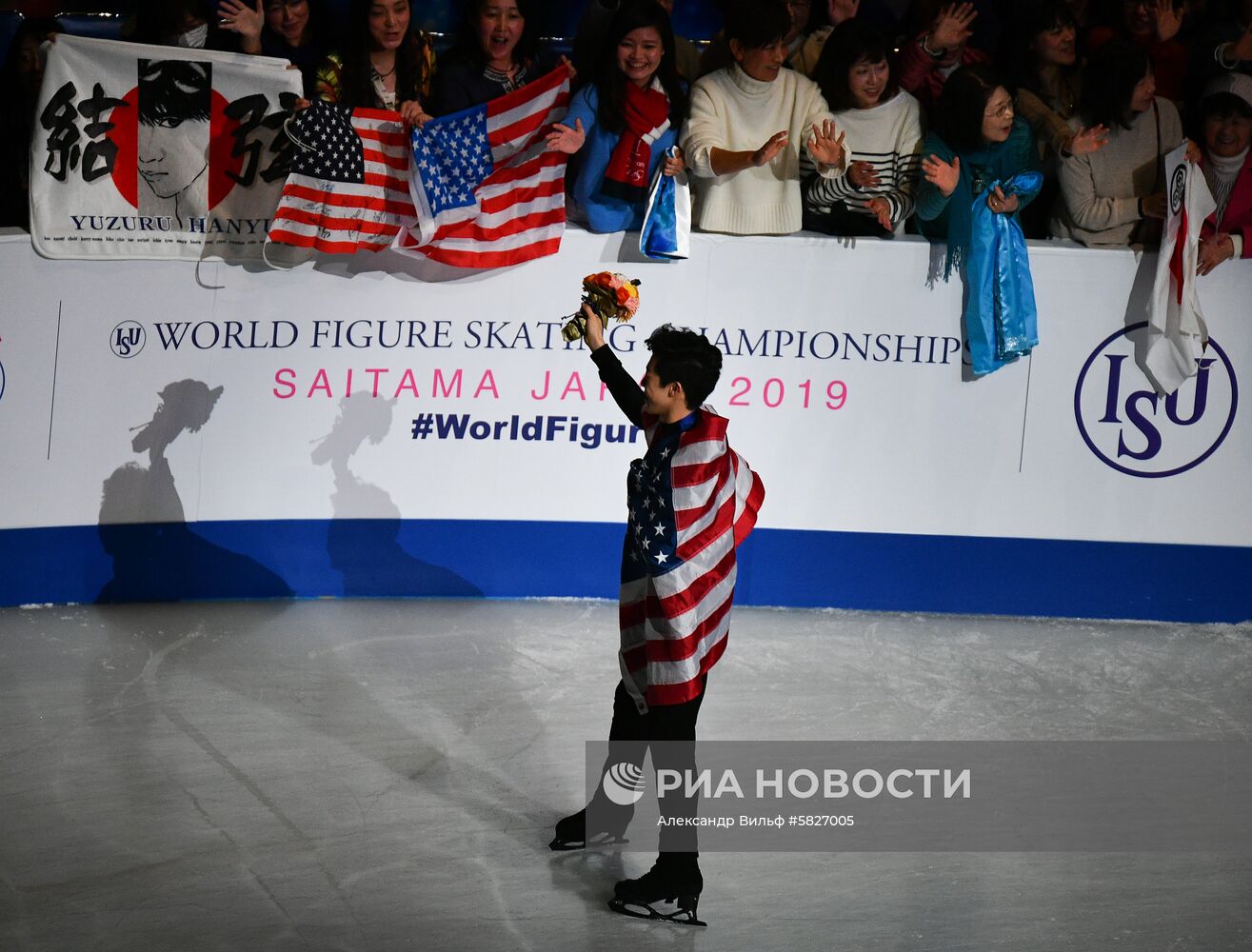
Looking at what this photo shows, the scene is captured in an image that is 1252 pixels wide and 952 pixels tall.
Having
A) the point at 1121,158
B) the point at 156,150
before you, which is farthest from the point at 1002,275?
the point at 156,150

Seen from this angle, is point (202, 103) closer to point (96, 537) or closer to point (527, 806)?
point (96, 537)

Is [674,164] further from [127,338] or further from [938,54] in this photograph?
[127,338]

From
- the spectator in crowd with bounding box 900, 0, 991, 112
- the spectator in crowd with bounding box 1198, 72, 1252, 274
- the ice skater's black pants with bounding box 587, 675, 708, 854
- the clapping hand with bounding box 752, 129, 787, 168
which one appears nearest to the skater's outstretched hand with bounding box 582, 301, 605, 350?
the ice skater's black pants with bounding box 587, 675, 708, 854

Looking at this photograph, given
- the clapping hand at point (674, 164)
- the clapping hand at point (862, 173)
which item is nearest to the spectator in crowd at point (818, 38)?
the clapping hand at point (862, 173)

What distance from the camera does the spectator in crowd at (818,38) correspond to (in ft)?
24.4

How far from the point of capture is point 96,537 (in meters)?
6.86

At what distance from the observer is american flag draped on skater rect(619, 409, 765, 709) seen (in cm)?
426

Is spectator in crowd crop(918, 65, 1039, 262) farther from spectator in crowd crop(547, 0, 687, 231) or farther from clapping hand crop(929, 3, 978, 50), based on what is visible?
spectator in crowd crop(547, 0, 687, 231)

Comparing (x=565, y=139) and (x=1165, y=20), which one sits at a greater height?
(x=1165, y=20)

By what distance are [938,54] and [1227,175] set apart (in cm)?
153

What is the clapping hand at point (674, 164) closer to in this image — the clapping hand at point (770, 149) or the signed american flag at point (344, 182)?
the clapping hand at point (770, 149)

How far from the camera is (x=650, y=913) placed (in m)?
4.36

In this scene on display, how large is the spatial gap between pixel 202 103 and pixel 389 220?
988 mm

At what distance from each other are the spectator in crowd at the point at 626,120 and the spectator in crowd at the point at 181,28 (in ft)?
5.49
